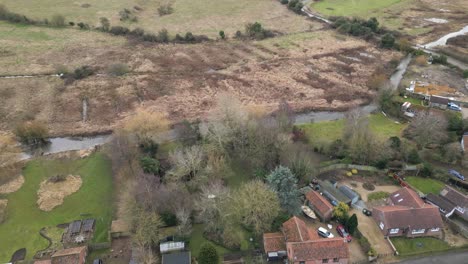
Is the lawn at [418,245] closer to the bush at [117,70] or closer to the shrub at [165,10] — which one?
the bush at [117,70]

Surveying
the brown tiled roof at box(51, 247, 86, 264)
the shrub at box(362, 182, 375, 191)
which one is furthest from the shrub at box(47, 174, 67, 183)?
the shrub at box(362, 182, 375, 191)

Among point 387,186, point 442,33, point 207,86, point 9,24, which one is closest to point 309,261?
point 387,186

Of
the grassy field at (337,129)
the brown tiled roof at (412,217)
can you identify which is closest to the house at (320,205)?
the brown tiled roof at (412,217)

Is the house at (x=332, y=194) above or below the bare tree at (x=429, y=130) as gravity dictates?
below

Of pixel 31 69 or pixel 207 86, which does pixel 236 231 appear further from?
pixel 31 69

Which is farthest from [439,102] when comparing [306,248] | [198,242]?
[198,242]

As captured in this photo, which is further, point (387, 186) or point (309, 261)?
point (387, 186)
